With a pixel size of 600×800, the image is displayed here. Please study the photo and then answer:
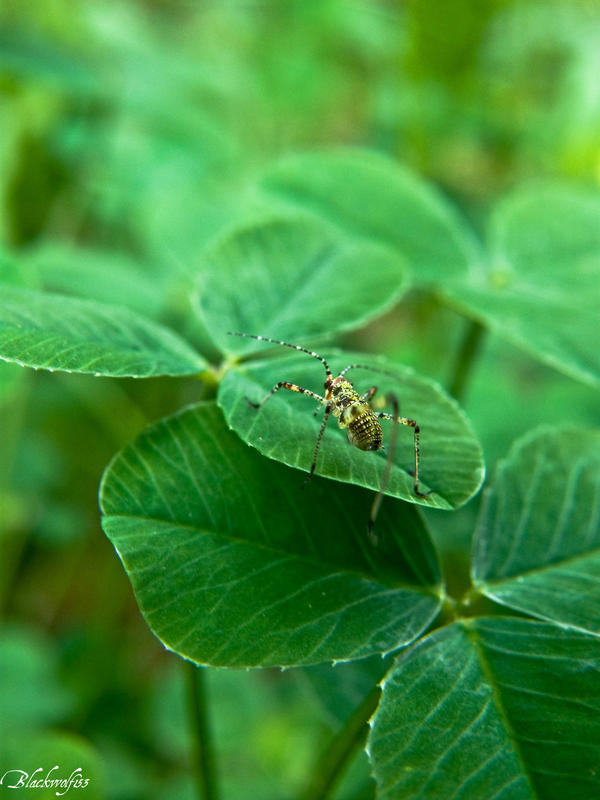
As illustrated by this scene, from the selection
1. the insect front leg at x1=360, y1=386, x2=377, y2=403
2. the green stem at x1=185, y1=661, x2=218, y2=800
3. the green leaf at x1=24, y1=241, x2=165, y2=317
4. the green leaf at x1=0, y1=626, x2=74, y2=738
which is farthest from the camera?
the green leaf at x1=24, y1=241, x2=165, y2=317

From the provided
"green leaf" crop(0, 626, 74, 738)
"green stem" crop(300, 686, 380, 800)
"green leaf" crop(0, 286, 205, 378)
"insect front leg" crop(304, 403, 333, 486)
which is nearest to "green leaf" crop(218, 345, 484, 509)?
"insect front leg" crop(304, 403, 333, 486)

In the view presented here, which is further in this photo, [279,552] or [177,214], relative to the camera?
[177,214]

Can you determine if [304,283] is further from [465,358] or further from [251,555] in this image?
[251,555]

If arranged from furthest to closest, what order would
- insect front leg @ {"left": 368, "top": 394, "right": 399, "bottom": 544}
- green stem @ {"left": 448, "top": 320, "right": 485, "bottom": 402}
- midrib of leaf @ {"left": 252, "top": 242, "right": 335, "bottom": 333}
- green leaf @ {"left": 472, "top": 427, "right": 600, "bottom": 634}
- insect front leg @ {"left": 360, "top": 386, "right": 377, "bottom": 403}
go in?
1. green stem @ {"left": 448, "top": 320, "right": 485, "bottom": 402}
2. midrib of leaf @ {"left": 252, "top": 242, "right": 335, "bottom": 333}
3. insect front leg @ {"left": 360, "top": 386, "right": 377, "bottom": 403}
4. green leaf @ {"left": 472, "top": 427, "right": 600, "bottom": 634}
5. insect front leg @ {"left": 368, "top": 394, "right": 399, "bottom": 544}

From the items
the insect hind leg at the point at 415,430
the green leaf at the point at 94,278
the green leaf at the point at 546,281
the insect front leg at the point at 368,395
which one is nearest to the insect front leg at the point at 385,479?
the insect hind leg at the point at 415,430

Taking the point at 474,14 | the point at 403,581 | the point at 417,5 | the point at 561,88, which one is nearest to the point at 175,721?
the point at 403,581

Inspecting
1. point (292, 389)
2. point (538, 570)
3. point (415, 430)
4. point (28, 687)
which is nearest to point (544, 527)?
point (538, 570)

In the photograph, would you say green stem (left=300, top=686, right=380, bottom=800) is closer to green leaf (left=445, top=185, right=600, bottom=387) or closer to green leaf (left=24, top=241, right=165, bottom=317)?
green leaf (left=445, top=185, right=600, bottom=387)

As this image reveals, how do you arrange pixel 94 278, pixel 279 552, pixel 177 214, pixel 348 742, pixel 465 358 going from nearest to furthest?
pixel 279 552
pixel 348 742
pixel 465 358
pixel 94 278
pixel 177 214
